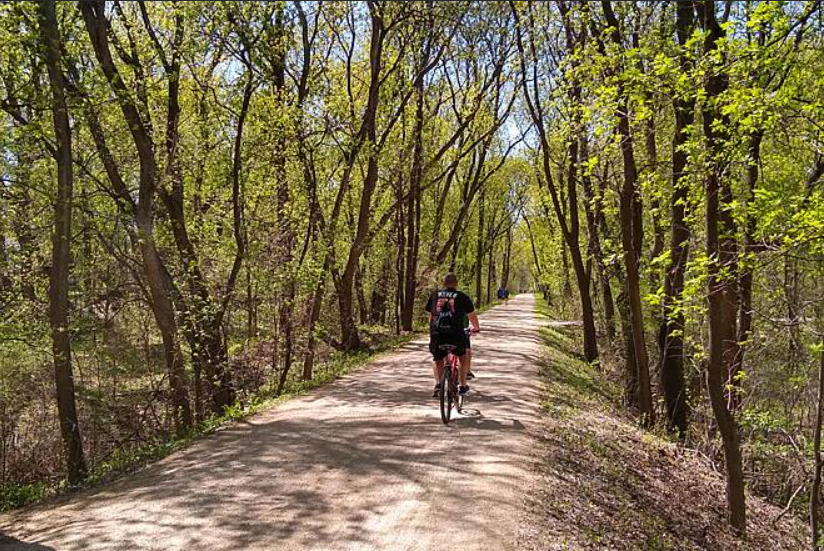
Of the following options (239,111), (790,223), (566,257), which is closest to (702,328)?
(790,223)

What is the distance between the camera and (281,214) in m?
14.1

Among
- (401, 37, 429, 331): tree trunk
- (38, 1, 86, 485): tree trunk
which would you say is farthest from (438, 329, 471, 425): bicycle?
(401, 37, 429, 331): tree trunk

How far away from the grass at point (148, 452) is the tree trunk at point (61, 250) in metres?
0.47

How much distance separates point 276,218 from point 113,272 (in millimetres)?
5990

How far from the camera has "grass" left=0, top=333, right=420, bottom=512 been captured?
27.7ft

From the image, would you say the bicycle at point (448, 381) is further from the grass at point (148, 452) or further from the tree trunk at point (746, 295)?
the tree trunk at point (746, 295)

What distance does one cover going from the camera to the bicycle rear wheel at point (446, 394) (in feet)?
30.1

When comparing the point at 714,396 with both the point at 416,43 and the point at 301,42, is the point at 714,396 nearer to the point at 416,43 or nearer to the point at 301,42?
the point at 301,42

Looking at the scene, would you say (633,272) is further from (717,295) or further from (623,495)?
(623,495)

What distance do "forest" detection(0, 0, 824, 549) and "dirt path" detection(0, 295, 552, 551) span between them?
1.66 metres

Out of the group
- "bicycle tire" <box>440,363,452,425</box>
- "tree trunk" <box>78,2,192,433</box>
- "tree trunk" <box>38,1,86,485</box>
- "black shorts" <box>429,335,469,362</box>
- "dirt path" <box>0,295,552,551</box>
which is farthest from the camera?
"tree trunk" <box>78,2,192,433</box>

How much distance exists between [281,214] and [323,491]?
28.1ft

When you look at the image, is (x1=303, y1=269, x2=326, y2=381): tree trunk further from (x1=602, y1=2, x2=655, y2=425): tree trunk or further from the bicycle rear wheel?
(x1=602, y1=2, x2=655, y2=425): tree trunk

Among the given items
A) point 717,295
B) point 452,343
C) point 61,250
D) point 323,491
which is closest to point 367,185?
point 452,343
